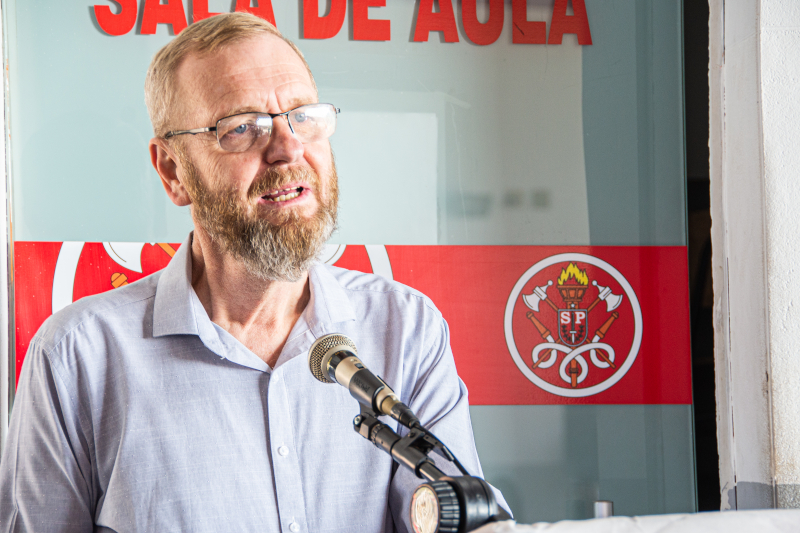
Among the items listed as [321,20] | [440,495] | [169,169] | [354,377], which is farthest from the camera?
[321,20]

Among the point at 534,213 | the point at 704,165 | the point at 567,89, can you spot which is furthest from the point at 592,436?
the point at 567,89

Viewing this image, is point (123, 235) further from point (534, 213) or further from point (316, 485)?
point (534, 213)

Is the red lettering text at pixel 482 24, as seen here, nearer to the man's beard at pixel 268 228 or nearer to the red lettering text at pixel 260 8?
the red lettering text at pixel 260 8

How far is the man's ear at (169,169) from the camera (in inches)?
57.8

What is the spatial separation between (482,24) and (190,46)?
903mm

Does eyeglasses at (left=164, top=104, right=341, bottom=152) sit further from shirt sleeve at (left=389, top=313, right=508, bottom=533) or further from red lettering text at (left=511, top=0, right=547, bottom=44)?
red lettering text at (left=511, top=0, right=547, bottom=44)

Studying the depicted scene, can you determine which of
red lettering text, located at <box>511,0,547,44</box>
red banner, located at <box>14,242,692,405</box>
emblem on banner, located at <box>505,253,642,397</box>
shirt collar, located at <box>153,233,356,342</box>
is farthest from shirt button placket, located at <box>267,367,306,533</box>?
red lettering text, located at <box>511,0,547,44</box>

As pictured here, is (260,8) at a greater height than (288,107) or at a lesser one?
greater

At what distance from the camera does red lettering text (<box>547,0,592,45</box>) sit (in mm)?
1900

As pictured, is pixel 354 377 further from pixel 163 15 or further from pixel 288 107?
pixel 163 15

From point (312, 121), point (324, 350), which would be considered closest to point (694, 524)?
point (324, 350)

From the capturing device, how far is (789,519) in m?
0.87

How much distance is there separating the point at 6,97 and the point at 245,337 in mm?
1031

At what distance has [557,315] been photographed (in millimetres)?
1923
